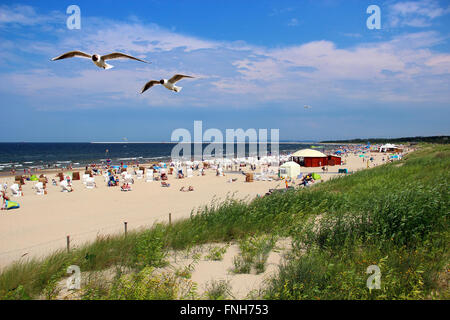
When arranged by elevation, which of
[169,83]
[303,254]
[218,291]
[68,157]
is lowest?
[218,291]

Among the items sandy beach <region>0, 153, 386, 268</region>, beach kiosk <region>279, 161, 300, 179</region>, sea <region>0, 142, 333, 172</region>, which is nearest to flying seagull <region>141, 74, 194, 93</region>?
sandy beach <region>0, 153, 386, 268</region>

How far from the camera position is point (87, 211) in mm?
13445

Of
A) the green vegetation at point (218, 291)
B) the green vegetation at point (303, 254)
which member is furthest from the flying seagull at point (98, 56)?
the green vegetation at point (218, 291)

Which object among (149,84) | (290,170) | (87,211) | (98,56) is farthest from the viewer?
(290,170)

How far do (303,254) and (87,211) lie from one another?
1159 centimetres

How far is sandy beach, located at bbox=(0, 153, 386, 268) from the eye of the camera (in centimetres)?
899

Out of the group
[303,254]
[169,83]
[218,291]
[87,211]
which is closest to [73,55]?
[169,83]

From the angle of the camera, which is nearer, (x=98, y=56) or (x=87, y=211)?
(x=98, y=56)

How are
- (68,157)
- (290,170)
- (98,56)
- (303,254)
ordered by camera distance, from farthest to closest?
(68,157), (290,170), (303,254), (98,56)

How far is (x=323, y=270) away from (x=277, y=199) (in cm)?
404

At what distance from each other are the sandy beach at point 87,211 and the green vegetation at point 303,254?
1296 mm

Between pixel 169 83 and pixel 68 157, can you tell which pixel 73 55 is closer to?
pixel 169 83

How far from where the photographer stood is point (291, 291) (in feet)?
12.3
